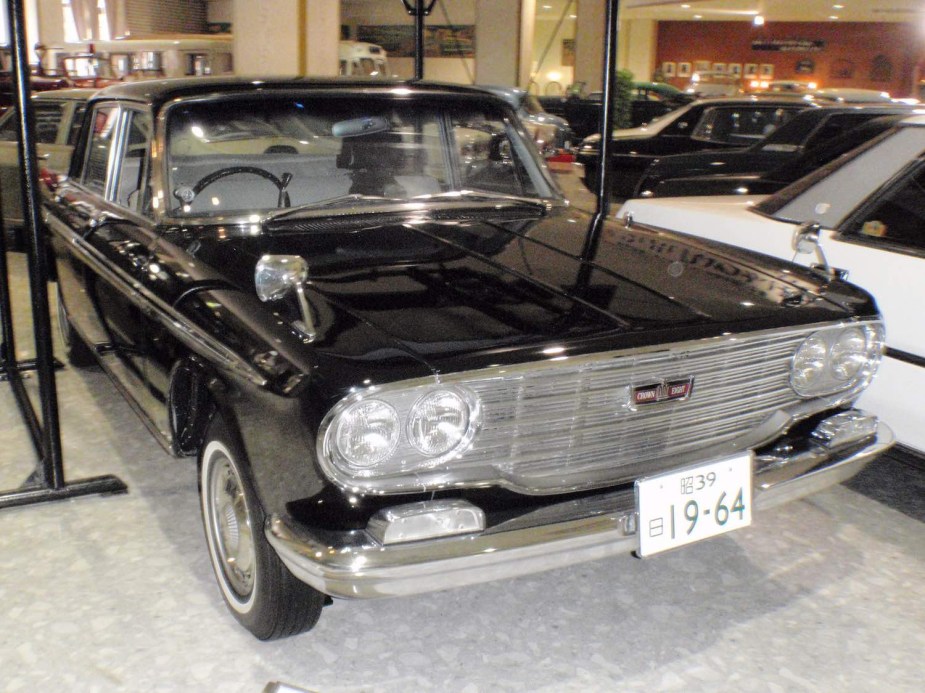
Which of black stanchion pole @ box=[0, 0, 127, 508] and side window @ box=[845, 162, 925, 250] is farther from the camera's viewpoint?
side window @ box=[845, 162, 925, 250]

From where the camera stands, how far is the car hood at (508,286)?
7.18 ft

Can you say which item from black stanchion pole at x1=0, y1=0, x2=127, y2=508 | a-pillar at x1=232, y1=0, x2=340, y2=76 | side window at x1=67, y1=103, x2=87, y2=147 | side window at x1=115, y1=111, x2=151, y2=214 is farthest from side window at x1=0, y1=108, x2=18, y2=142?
a-pillar at x1=232, y1=0, x2=340, y2=76

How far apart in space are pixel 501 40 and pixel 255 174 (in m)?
20.6

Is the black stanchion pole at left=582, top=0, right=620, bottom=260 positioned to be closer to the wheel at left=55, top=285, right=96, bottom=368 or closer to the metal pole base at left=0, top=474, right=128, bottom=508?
the metal pole base at left=0, top=474, right=128, bottom=508

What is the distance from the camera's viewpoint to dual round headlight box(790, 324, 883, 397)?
258 centimetres

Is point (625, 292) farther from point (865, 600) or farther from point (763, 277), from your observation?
point (865, 600)

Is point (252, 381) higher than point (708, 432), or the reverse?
point (252, 381)

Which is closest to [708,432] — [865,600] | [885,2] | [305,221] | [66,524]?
[865,600]

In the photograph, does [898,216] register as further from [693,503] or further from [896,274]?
[693,503]

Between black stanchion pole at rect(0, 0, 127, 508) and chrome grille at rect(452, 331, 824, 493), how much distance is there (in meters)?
1.77

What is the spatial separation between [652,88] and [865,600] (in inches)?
821

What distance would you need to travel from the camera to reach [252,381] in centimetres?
218

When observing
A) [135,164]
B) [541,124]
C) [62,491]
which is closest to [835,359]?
[135,164]

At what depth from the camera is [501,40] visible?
2253cm
